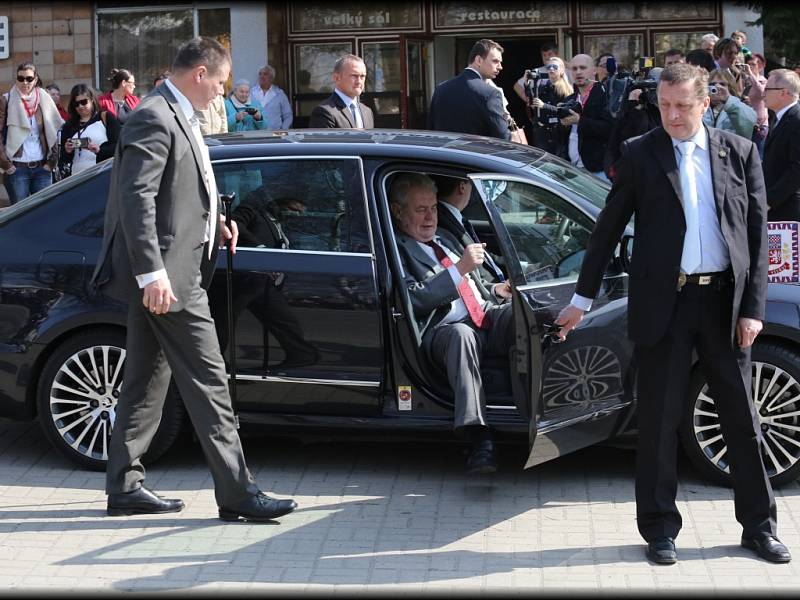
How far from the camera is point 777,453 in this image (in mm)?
5918

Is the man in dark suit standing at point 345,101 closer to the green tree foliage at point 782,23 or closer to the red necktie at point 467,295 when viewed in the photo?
the red necktie at point 467,295

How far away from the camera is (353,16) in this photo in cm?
1788

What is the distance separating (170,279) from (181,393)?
506mm

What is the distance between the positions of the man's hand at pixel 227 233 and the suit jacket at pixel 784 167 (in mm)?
3918

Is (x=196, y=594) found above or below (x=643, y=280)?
below

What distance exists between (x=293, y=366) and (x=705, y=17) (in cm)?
1261

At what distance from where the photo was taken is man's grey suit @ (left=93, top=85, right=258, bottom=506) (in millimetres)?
5250

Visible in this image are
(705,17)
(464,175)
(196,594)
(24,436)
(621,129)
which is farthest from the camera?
(705,17)

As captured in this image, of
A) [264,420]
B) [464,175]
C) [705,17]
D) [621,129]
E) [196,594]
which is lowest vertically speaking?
[196,594]

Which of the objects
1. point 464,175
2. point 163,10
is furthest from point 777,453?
point 163,10

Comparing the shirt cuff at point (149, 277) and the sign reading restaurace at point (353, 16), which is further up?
the sign reading restaurace at point (353, 16)

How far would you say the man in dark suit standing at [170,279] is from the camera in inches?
207

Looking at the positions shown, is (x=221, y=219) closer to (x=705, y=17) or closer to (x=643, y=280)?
(x=643, y=280)

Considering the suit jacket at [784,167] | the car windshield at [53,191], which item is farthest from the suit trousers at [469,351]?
the suit jacket at [784,167]
